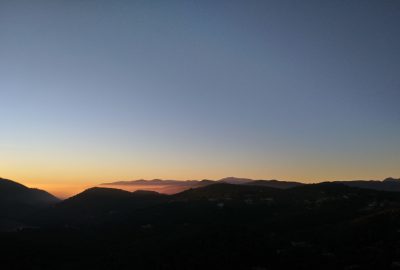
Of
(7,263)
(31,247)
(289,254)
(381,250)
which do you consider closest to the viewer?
(381,250)

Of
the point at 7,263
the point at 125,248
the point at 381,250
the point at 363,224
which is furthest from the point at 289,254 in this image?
the point at 7,263

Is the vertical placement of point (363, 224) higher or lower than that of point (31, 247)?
higher

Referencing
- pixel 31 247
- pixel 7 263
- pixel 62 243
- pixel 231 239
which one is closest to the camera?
pixel 7 263

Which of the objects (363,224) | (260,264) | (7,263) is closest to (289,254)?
(260,264)

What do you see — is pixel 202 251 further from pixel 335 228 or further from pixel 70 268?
pixel 335 228

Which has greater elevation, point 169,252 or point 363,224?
point 363,224

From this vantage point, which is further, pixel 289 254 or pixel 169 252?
pixel 169 252

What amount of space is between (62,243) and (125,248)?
4112 cm

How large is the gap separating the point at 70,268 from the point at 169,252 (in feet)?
124

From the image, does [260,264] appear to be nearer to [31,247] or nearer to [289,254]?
[289,254]

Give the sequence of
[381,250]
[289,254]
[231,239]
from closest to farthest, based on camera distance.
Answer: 1. [381,250]
2. [289,254]
3. [231,239]

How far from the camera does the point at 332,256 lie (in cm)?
12575

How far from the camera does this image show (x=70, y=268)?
456 ft

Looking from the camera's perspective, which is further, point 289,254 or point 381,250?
point 289,254
